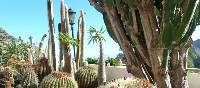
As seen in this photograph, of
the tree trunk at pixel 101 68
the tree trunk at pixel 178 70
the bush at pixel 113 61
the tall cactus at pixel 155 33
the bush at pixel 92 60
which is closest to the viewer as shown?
the tall cactus at pixel 155 33

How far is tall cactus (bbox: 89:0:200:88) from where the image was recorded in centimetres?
597

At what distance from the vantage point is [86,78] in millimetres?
14008

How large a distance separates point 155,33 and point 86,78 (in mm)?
7813

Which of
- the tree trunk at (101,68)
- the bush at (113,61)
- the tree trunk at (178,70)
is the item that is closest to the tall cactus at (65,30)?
the tree trunk at (101,68)

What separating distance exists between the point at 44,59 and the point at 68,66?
1054mm

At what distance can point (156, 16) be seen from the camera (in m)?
6.46

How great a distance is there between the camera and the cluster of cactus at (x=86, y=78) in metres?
13.9

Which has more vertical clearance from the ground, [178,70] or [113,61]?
[113,61]

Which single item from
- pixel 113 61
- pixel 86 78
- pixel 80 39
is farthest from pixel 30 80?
pixel 113 61

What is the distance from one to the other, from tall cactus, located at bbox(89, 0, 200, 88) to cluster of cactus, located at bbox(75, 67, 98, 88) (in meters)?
6.74

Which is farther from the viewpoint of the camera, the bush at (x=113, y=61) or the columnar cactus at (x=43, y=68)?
the bush at (x=113, y=61)

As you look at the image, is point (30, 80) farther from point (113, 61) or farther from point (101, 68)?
point (113, 61)

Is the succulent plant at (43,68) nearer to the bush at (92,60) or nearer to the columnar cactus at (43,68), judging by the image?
the columnar cactus at (43,68)

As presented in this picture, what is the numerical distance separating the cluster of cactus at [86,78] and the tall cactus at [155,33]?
674cm
